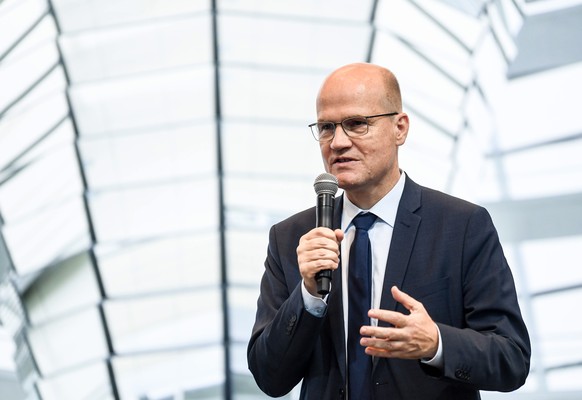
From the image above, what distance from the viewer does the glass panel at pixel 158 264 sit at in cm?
991

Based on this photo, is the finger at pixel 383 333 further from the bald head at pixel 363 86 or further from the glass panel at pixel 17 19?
the glass panel at pixel 17 19

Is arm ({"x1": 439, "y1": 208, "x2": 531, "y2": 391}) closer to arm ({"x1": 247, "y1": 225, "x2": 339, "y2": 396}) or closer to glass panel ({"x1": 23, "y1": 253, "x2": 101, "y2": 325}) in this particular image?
arm ({"x1": 247, "y1": 225, "x2": 339, "y2": 396})

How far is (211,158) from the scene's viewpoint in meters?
9.92

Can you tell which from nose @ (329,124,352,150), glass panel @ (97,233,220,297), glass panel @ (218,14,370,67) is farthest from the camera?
glass panel @ (97,233,220,297)

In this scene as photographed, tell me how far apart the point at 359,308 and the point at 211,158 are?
7.98 metres

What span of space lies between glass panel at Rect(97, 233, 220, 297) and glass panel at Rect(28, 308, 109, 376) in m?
0.48

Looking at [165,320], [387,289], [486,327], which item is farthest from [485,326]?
[165,320]

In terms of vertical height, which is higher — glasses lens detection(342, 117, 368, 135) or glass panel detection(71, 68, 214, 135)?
glass panel detection(71, 68, 214, 135)

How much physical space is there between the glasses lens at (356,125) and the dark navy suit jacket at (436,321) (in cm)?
22

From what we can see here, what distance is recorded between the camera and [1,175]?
28.6 ft

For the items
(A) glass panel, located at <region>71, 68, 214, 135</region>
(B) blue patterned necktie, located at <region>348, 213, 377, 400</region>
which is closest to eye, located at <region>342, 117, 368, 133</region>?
(B) blue patterned necktie, located at <region>348, 213, 377, 400</region>

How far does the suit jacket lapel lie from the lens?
79.9 inches

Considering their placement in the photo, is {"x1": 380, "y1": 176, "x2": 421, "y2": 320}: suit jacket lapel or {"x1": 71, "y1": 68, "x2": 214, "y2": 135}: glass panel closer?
{"x1": 380, "y1": 176, "x2": 421, "y2": 320}: suit jacket lapel

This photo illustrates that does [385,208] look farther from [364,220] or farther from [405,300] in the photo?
[405,300]
